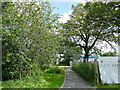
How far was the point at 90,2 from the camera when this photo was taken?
24.7 ft

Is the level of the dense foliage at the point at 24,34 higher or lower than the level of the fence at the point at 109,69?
higher

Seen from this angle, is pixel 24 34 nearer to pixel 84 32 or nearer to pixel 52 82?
pixel 52 82

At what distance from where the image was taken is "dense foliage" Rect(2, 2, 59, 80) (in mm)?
4199

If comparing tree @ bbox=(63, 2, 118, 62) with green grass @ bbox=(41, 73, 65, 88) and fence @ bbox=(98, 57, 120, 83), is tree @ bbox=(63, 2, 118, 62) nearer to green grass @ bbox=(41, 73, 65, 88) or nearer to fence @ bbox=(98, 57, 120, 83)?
fence @ bbox=(98, 57, 120, 83)

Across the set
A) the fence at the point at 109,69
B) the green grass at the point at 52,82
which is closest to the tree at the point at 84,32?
the fence at the point at 109,69

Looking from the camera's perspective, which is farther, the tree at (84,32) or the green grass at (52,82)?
the tree at (84,32)

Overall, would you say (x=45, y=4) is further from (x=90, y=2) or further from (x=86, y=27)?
(x=86, y=27)

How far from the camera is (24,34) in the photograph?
170 inches

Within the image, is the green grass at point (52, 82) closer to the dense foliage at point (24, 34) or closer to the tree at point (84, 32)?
the dense foliage at point (24, 34)

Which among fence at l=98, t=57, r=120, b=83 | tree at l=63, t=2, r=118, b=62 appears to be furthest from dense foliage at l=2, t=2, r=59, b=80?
tree at l=63, t=2, r=118, b=62

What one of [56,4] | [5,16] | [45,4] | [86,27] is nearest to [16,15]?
[5,16]

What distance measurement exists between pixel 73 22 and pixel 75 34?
120 centimetres

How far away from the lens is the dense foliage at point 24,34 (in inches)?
165

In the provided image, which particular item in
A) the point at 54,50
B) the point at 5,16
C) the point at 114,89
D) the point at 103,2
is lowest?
the point at 114,89
